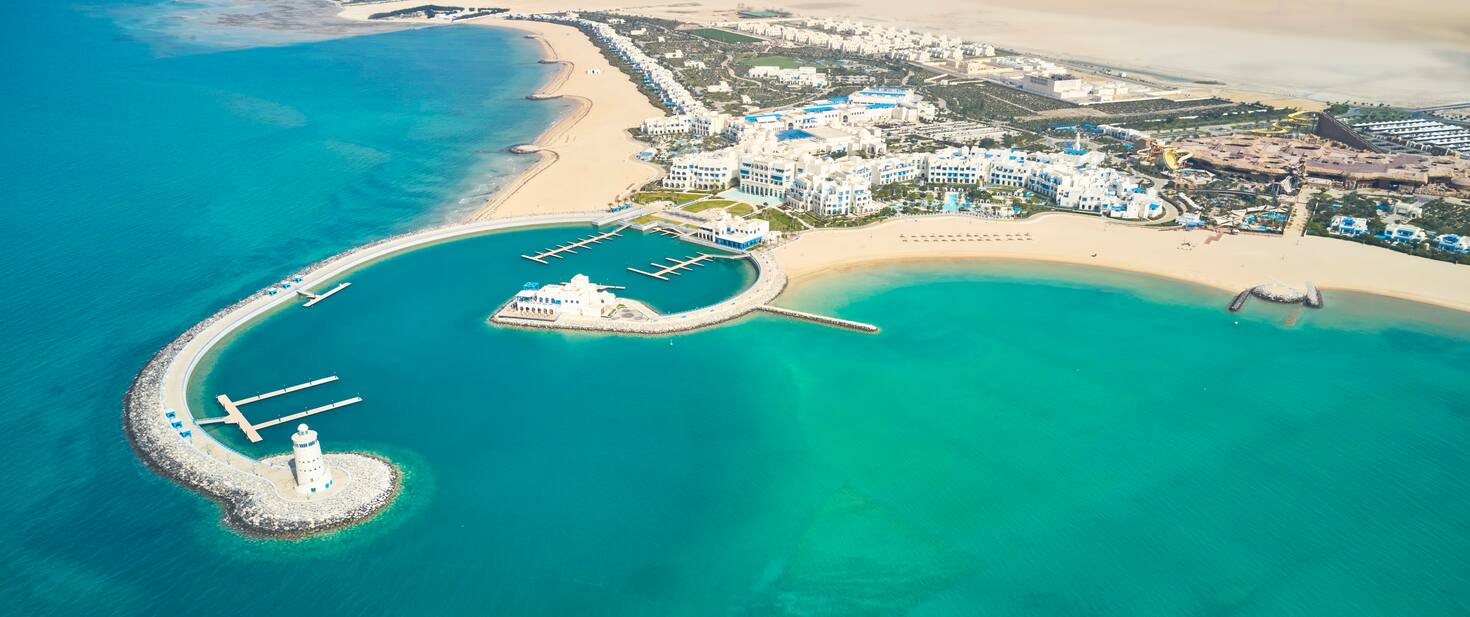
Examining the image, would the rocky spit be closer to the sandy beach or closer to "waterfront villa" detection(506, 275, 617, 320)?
"waterfront villa" detection(506, 275, 617, 320)

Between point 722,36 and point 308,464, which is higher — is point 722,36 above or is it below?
above

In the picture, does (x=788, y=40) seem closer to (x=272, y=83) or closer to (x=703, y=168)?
(x=272, y=83)

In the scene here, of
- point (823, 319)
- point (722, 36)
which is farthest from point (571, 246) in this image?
point (722, 36)

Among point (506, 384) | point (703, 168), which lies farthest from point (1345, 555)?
point (703, 168)

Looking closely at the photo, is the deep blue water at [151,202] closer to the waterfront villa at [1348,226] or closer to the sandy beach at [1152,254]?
the sandy beach at [1152,254]

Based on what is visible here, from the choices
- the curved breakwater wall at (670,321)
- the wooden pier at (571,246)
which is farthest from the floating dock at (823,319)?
the wooden pier at (571,246)

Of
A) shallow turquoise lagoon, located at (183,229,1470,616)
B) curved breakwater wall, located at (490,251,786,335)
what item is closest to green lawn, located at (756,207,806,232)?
shallow turquoise lagoon, located at (183,229,1470,616)

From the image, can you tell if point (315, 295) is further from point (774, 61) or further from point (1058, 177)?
point (774, 61)
